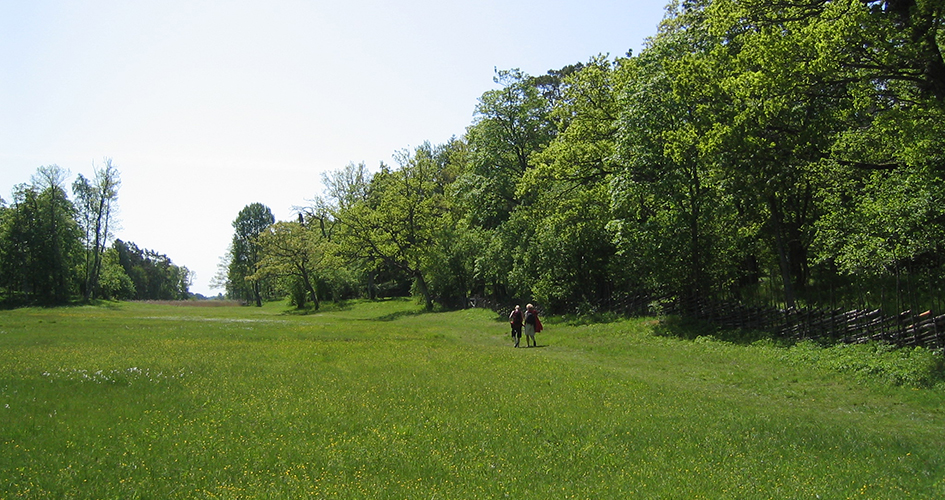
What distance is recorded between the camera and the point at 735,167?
24078 mm

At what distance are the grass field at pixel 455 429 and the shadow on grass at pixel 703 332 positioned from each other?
7.09 feet

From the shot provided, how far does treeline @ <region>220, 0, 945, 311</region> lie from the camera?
17.6m

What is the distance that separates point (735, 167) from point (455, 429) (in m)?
18.0

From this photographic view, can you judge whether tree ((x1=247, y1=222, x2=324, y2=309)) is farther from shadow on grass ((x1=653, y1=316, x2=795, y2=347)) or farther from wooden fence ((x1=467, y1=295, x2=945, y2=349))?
wooden fence ((x1=467, y1=295, x2=945, y2=349))

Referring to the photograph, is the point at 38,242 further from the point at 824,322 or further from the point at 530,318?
the point at 824,322

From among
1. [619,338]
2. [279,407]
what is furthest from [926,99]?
[279,407]

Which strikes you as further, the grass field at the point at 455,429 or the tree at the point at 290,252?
the tree at the point at 290,252

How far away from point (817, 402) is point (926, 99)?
973 cm

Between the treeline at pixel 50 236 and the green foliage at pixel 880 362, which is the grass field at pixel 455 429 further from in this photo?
the treeline at pixel 50 236

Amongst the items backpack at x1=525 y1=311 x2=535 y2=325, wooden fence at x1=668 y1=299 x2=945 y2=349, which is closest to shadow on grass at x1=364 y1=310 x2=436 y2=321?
backpack at x1=525 y1=311 x2=535 y2=325

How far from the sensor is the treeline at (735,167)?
1761 cm

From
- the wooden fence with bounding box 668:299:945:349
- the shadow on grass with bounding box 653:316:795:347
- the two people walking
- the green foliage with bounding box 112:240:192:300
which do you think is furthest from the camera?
the green foliage with bounding box 112:240:192:300

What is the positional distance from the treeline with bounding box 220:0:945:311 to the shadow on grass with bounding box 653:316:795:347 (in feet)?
5.99

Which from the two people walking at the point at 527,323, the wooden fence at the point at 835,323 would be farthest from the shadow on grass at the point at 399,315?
the wooden fence at the point at 835,323
